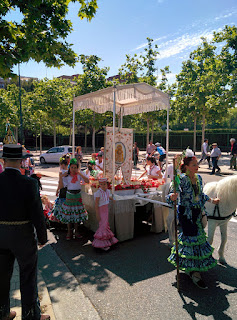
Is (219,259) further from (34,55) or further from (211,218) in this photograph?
(34,55)

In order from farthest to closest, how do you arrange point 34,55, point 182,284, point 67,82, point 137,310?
point 67,82 < point 34,55 < point 182,284 < point 137,310

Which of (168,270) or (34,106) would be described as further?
→ (34,106)

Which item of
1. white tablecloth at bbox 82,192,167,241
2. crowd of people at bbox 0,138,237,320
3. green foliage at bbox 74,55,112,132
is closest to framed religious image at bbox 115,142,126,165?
crowd of people at bbox 0,138,237,320

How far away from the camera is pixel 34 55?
6652 mm

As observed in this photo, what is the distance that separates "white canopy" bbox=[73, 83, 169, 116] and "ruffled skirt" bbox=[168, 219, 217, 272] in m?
3.41

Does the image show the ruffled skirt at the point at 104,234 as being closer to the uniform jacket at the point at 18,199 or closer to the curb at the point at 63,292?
the curb at the point at 63,292

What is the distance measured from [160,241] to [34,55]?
5334 millimetres

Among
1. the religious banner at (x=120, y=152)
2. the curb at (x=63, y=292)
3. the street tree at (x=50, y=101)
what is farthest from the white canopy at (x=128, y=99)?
the street tree at (x=50, y=101)

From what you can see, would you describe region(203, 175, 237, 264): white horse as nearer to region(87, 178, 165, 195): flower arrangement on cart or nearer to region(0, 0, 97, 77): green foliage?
region(87, 178, 165, 195): flower arrangement on cart

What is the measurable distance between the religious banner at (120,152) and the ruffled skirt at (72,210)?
1.27 m

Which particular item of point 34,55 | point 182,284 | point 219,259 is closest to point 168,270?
point 182,284

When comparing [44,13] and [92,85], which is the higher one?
[92,85]

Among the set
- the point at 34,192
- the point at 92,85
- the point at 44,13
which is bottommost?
the point at 34,192

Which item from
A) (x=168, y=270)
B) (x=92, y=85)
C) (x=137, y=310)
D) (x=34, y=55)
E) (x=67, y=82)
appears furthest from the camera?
(x=67, y=82)
